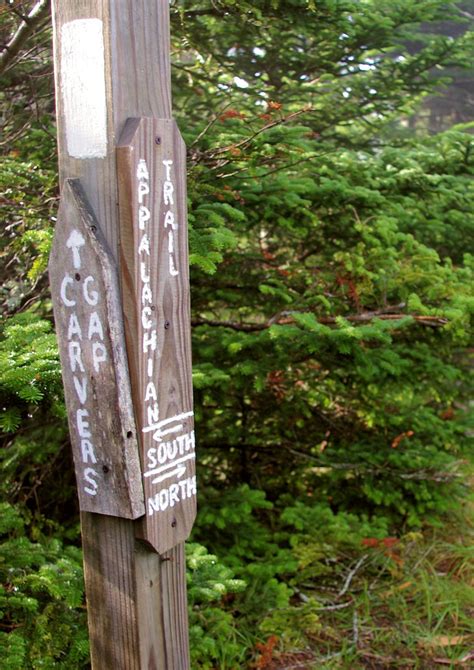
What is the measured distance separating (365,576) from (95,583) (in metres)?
2.60

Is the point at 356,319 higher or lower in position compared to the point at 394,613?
higher

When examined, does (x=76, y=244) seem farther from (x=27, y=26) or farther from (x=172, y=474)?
(x=27, y=26)

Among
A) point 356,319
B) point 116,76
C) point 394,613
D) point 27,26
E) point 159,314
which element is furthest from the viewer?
point 394,613

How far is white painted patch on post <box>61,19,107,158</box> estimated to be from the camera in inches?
58.0

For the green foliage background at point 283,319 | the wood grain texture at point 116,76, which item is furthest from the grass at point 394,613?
the wood grain texture at point 116,76

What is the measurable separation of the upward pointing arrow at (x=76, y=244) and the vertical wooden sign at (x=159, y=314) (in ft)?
0.31

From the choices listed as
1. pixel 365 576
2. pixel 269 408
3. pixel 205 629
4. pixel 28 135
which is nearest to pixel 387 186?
pixel 269 408

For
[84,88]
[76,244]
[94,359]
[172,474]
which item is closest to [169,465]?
[172,474]

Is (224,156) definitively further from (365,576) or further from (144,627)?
(365,576)

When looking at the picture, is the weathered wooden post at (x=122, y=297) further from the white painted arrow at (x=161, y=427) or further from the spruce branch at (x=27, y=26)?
the spruce branch at (x=27, y=26)

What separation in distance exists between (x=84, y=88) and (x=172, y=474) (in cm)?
93

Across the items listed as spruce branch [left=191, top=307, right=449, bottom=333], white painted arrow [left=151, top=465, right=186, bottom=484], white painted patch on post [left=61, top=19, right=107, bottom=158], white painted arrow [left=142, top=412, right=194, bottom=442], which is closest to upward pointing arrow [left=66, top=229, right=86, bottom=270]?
white painted patch on post [left=61, top=19, right=107, bottom=158]

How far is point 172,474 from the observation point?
164 cm

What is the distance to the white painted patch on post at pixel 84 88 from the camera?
4.83 ft
